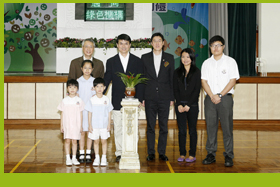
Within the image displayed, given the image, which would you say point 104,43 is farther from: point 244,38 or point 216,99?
point 216,99

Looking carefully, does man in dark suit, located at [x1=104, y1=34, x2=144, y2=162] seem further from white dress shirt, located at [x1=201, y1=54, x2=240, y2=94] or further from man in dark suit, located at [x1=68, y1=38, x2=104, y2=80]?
white dress shirt, located at [x1=201, y1=54, x2=240, y2=94]

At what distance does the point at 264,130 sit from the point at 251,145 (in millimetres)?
1611

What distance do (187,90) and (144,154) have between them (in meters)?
1.17

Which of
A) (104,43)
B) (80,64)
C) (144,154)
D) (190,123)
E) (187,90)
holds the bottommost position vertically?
(144,154)

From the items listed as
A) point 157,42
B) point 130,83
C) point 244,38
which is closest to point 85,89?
point 130,83

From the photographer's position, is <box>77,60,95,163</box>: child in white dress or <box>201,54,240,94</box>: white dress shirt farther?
<box>77,60,95,163</box>: child in white dress

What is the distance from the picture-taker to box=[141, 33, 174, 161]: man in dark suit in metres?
4.00

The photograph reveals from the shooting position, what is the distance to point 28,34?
430 inches

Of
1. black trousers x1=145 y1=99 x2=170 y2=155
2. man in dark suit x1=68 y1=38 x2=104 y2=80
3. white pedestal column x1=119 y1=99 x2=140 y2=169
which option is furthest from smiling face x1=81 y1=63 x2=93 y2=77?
black trousers x1=145 y1=99 x2=170 y2=155

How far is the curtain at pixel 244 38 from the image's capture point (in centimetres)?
948

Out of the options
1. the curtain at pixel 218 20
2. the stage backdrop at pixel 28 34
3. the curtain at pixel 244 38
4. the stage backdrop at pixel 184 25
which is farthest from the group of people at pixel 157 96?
the stage backdrop at pixel 28 34

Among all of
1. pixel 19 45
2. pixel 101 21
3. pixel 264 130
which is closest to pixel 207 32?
pixel 101 21

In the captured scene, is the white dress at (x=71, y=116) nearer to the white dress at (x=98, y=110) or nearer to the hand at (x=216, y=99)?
the white dress at (x=98, y=110)

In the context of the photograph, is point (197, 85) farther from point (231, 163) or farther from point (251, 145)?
point (251, 145)
